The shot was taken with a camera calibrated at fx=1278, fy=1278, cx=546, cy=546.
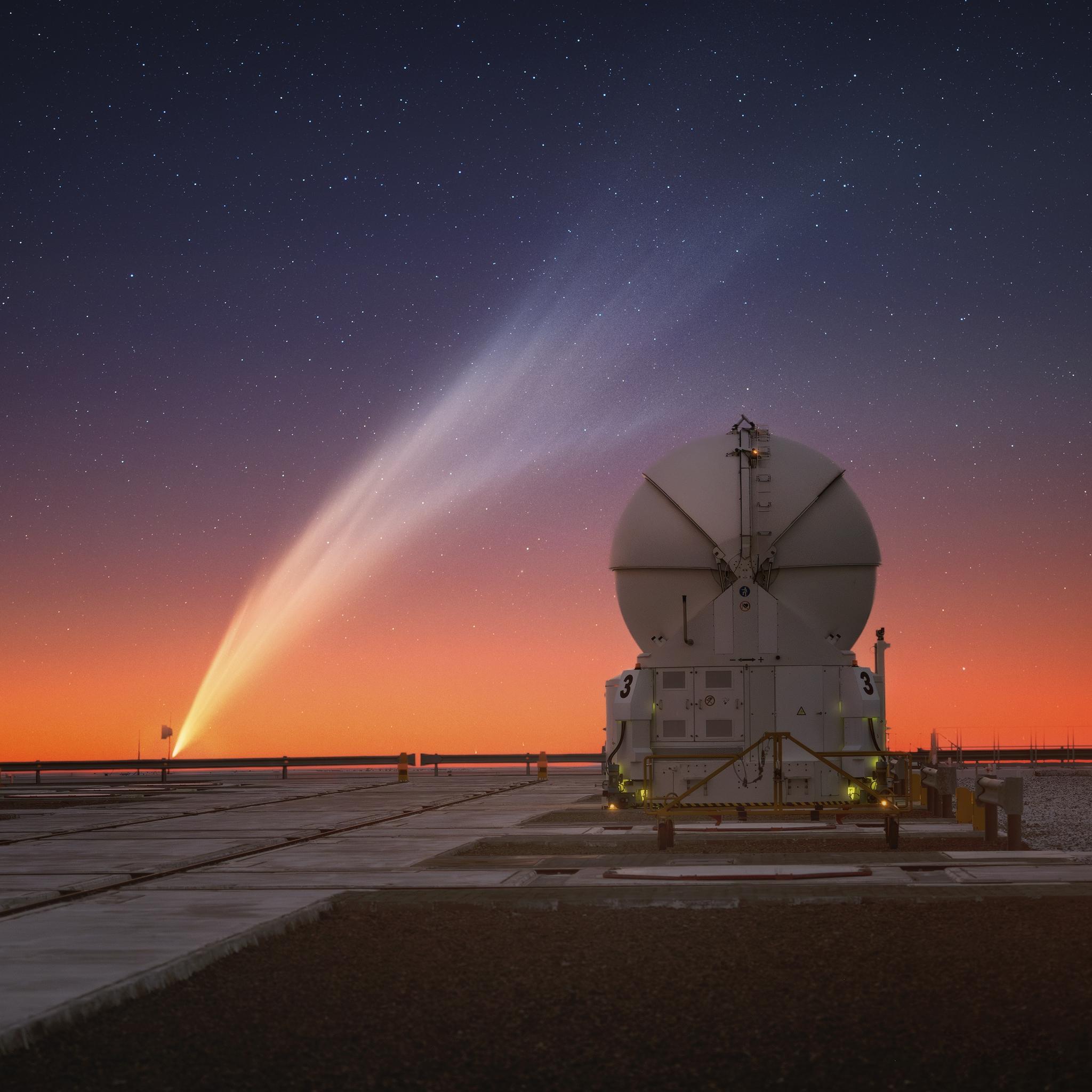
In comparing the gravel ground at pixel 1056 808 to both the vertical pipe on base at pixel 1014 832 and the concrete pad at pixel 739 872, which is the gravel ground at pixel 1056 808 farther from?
the concrete pad at pixel 739 872

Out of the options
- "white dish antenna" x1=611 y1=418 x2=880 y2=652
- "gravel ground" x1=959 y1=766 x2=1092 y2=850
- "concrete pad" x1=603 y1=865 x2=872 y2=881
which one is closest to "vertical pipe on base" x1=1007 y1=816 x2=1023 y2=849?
"gravel ground" x1=959 y1=766 x2=1092 y2=850

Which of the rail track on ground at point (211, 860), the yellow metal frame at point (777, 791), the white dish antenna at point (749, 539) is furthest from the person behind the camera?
the white dish antenna at point (749, 539)

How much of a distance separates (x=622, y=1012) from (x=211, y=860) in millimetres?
9881

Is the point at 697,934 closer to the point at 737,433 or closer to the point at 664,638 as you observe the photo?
the point at 664,638

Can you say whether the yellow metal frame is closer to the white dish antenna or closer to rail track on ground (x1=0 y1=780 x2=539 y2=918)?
the white dish antenna

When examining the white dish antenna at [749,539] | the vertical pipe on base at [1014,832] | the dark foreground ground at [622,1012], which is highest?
the white dish antenna at [749,539]

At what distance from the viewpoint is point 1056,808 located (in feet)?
80.1

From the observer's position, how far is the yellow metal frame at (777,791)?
16734 millimetres

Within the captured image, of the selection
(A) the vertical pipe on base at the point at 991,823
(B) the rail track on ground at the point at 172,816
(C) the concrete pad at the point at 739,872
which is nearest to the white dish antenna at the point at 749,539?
(A) the vertical pipe on base at the point at 991,823

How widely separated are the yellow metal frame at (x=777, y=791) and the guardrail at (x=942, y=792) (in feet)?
15.2

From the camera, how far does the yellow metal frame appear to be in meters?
16.7

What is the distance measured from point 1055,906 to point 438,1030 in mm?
5746

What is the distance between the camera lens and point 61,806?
30.5 meters

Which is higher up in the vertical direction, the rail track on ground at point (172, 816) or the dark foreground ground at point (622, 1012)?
the rail track on ground at point (172, 816)
